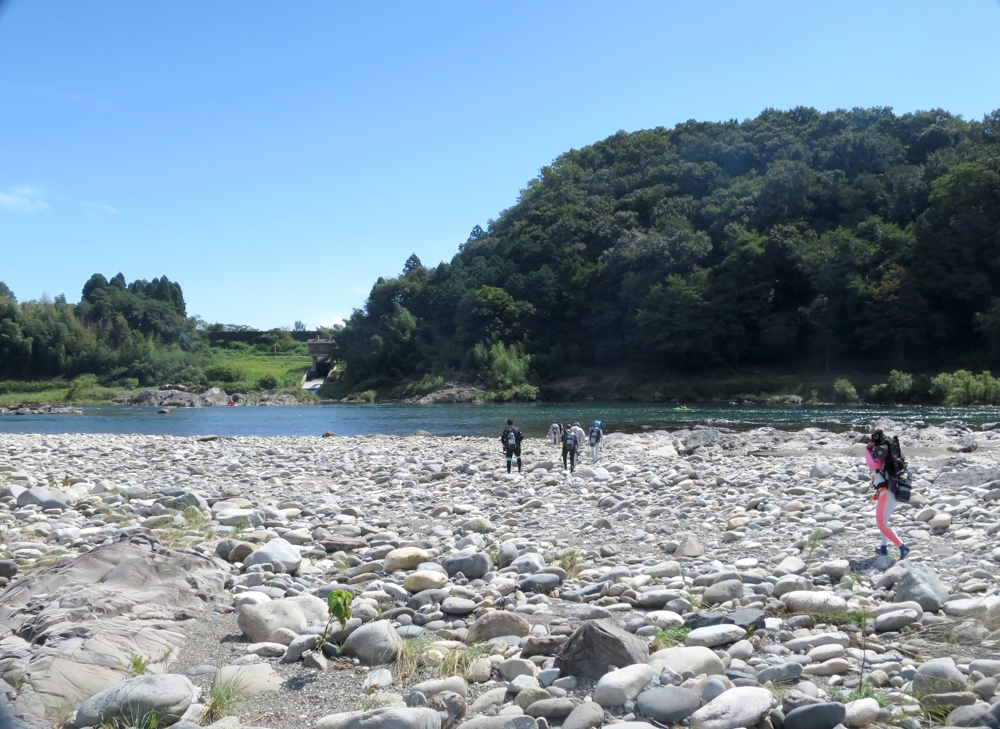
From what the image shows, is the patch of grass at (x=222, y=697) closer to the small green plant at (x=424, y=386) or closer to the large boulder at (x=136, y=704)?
the large boulder at (x=136, y=704)

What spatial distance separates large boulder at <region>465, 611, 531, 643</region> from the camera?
223 inches

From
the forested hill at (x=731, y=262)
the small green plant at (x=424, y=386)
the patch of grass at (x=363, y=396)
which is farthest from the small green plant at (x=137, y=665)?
the patch of grass at (x=363, y=396)

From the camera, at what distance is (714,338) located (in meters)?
63.7

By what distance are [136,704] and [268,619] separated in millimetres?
1563

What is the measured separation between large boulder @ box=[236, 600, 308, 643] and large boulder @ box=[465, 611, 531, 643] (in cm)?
138

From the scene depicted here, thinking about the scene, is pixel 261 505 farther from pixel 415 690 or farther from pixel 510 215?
pixel 510 215

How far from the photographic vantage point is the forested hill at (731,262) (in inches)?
2115

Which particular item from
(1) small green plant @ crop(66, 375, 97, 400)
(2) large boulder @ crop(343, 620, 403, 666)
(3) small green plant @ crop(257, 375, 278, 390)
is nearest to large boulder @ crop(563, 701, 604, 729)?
(2) large boulder @ crop(343, 620, 403, 666)

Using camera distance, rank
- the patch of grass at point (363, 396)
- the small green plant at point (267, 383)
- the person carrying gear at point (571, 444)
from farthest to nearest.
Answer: the small green plant at point (267, 383), the patch of grass at point (363, 396), the person carrying gear at point (571, 444)

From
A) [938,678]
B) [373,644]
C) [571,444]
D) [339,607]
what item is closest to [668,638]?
[938,678]

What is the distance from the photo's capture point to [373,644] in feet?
17.3

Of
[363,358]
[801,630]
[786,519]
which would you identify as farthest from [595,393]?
[801,630]

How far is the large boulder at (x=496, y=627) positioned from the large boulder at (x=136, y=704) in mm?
2091

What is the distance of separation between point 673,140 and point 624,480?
83.8 m
